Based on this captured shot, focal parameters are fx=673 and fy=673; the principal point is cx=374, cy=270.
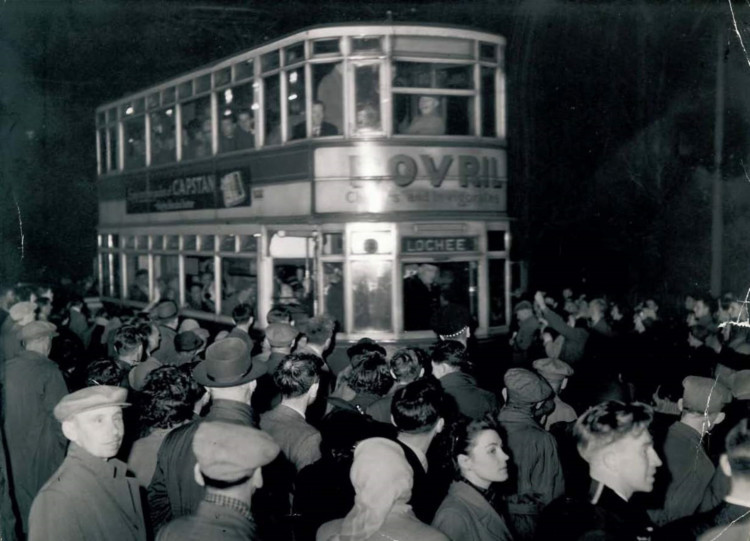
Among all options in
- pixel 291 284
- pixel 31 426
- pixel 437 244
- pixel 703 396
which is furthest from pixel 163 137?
pixel 703 396

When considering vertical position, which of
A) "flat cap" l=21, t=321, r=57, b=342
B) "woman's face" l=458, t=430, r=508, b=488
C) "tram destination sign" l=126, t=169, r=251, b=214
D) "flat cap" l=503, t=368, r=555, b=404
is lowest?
"woman's face" l=458, t=430, r=508, b=488

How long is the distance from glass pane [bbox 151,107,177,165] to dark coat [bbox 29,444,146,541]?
986cm

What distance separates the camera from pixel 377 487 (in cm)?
248

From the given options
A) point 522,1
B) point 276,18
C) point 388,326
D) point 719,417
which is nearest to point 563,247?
point 522,1

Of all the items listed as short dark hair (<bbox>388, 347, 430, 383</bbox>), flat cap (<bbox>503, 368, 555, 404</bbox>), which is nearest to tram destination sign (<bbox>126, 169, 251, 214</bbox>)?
short dark hair (<bbox>388, 347, 430, 383</bbox>)

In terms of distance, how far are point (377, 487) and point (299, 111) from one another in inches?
295

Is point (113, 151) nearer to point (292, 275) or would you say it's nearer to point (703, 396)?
point (292, 275)

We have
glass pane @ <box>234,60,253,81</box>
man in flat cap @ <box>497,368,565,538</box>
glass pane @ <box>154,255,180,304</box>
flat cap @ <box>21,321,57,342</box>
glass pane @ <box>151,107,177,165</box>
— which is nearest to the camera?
man in flat cap @ <box>497,368,565,538</box>

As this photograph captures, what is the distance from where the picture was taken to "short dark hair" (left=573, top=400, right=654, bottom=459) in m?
2.87

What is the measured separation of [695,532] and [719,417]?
124 cm

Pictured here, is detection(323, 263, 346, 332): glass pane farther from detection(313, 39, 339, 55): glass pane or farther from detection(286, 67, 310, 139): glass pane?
detection(313, 39, 339, 55): glass pane

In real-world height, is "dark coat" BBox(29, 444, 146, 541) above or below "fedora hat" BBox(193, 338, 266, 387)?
below

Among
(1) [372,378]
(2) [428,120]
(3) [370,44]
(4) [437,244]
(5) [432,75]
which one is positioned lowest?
(1) [372,378]

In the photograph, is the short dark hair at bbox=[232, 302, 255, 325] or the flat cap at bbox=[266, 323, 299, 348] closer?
the flat cap at bbox=[266, 323, 299, 348]
